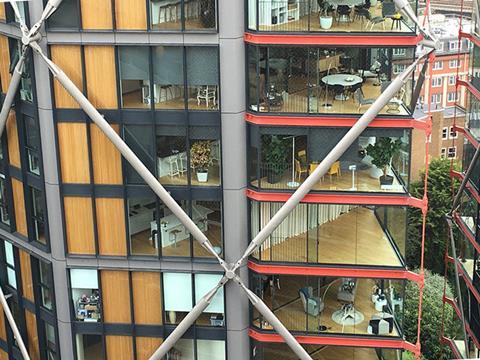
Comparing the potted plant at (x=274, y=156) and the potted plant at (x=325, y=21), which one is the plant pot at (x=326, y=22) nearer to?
the potted plant at (x=325, y=21)

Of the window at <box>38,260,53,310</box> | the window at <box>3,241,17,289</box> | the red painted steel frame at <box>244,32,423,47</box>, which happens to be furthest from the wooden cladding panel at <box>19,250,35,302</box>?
the red painted steel frame at <box>244,32,423,47</box>

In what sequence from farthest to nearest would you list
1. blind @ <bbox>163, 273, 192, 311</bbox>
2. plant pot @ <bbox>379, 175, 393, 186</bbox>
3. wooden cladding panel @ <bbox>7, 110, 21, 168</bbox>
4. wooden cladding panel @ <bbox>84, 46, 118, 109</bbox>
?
wooden cladding panel @ <bbox>7, 110, 21, 168</bbox>, blind @ <bbox>163, 273, 192, 311</bbox>, plant pot @ <bbox>379, 175, 393, 186</bbox>, wooden cladding panel @ <bbox>84, 46, 118, 109</bbox>

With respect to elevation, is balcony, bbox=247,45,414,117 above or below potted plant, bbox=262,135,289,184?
above

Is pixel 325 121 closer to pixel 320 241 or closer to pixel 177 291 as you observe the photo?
pixel 320 241

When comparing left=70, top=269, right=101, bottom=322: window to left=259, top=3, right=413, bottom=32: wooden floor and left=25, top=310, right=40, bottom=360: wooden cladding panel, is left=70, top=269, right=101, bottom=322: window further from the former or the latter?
left=259, top=3, right=413, bottom=32: wooden floor

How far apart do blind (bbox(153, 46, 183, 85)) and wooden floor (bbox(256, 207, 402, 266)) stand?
6.38m

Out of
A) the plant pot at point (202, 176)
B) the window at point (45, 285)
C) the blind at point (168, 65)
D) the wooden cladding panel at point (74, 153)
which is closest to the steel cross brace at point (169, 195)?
the wooden cladding panel at point (74, 153)

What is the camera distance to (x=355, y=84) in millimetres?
29984

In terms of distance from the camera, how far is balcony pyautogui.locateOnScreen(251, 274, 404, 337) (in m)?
31.7

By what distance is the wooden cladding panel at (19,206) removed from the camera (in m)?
33.2

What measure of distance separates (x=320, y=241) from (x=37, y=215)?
9.63 m

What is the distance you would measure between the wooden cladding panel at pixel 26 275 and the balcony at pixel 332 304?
27.3 feet

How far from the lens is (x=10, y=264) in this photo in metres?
35.5

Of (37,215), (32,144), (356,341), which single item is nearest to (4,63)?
(32,144)
